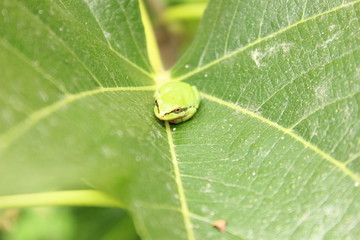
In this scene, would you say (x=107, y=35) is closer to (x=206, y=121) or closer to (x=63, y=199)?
(x=206, y=121)

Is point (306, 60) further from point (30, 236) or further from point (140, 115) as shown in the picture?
point (30, 236)

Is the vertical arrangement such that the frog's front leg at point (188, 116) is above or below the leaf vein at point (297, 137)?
above

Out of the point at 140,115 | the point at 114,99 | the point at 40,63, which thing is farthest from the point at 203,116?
the point at 40,63

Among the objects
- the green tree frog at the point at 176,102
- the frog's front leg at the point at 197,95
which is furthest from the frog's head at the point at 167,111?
the frog's front leg at the point at 197,95

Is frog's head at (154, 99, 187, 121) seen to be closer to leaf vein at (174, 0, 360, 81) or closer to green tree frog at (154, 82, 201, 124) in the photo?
green tree frog at (154, 82, 201, 124)

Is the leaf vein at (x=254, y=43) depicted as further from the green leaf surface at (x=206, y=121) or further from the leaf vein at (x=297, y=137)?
the leaf vein at (x=297, y=137)
